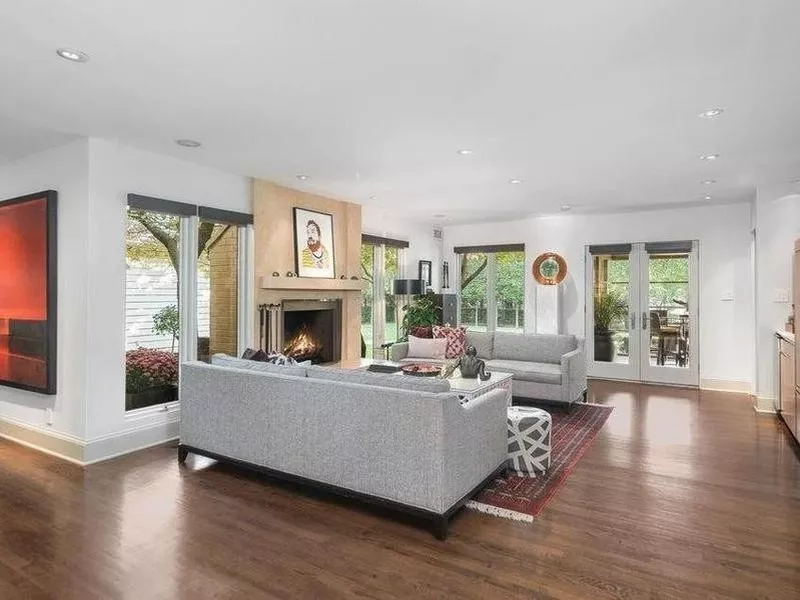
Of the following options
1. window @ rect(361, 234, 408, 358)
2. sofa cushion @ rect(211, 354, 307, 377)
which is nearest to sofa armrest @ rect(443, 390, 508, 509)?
sofa cushion @ rect(211, 354, 307, 377)

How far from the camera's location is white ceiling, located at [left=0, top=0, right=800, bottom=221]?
2.24 meters

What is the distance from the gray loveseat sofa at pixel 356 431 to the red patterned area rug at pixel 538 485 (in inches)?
5.2

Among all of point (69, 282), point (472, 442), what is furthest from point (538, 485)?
point (69, 282)

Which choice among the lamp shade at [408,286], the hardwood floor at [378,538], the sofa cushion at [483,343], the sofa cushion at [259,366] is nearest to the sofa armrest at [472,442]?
the hardwood floor at [378,538]

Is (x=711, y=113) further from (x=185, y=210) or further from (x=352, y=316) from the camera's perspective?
(x=352, y=316)

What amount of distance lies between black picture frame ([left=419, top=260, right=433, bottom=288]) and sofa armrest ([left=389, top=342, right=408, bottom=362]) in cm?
192

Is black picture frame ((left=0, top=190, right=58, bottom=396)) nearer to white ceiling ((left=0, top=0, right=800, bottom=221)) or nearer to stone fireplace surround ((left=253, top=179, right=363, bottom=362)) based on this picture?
white ceiling ((left=0, top=0, right=800, bottom=221))

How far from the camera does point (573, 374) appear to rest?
566cm

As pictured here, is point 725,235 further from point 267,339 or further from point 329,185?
point 267,339

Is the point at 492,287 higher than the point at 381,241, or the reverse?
the point at 381,241

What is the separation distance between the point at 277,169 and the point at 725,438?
4911 mm

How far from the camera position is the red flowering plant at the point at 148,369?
14.7 ft

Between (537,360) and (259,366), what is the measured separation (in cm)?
387

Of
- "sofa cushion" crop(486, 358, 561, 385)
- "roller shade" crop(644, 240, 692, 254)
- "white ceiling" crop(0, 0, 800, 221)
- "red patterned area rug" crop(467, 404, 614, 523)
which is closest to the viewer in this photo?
"white ceiling" crop(0, 0, 800, 221)
